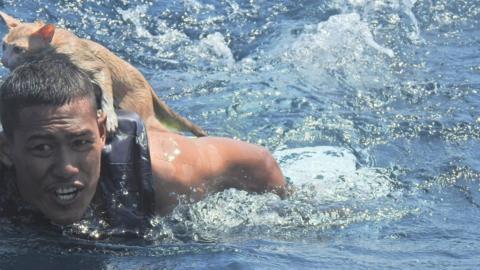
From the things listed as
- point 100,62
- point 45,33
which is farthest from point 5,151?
point 45,33

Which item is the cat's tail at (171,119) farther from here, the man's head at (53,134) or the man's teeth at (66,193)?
the man's teeth at (66,193)

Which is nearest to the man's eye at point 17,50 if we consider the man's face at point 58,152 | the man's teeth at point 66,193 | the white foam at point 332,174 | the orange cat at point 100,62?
the orange cat at point 100,62

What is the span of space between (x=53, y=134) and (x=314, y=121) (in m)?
3.19

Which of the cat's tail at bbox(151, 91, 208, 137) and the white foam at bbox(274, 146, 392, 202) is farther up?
the cat's tail at bbox(151, 91, 208, 137)

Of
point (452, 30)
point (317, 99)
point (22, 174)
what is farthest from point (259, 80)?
point (22, 174)

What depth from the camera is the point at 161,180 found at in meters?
4.15

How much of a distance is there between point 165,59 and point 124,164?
405cm

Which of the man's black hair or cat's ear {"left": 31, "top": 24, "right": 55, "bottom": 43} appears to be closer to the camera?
the man's black hair

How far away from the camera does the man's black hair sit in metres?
3.64

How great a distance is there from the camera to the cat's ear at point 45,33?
5352mm

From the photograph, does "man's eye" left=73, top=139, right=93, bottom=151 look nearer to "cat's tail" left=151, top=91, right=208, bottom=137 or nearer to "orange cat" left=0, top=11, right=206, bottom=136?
"orange cat" left=0, top=11, right=206, bottom=136

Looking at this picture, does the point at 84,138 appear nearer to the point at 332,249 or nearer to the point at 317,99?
the point at 332,249

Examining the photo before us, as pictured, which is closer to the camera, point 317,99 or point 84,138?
point 84,138

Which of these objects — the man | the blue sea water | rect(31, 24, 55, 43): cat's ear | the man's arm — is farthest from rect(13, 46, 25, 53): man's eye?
the blue sea water
